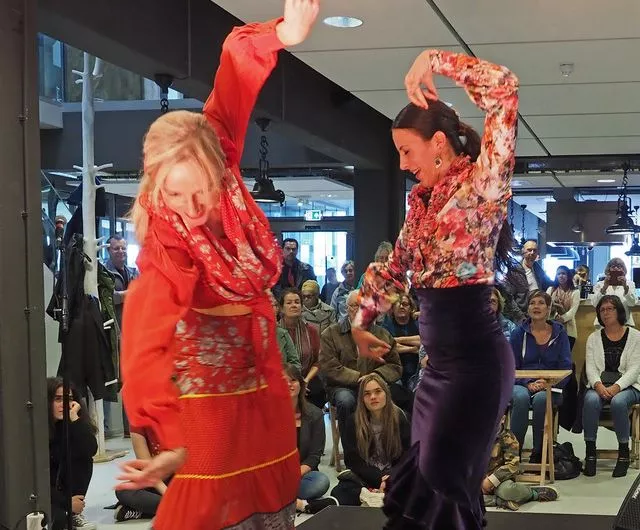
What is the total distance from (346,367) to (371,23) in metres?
2.32

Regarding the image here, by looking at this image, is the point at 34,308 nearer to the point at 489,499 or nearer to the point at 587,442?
the point at 489,499

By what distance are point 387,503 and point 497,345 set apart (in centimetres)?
41

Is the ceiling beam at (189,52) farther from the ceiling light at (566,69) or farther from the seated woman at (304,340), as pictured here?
the ceiling light at (566,69)

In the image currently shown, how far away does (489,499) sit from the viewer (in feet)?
15.5

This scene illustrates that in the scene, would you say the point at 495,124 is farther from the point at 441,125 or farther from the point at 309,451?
the point at 309,451

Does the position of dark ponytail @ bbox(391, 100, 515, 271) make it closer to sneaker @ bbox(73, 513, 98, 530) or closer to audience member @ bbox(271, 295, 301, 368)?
sneaker @ bbox(73, 513, 98, 530)

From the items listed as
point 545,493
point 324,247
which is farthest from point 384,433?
point 324,247

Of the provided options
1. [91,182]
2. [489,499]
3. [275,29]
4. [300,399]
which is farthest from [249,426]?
[91,182]

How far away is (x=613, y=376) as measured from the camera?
214 inches

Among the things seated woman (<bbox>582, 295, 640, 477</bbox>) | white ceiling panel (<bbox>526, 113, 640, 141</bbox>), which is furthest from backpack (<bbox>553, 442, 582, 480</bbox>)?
white ceiling panel (<bbox>526, 113, 640, 141</bbox>)

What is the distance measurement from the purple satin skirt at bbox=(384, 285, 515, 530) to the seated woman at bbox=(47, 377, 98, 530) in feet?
7.18

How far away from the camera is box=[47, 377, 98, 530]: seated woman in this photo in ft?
12.1

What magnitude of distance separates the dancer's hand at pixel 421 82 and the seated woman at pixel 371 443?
2878mm

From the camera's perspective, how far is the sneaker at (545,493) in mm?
4773
